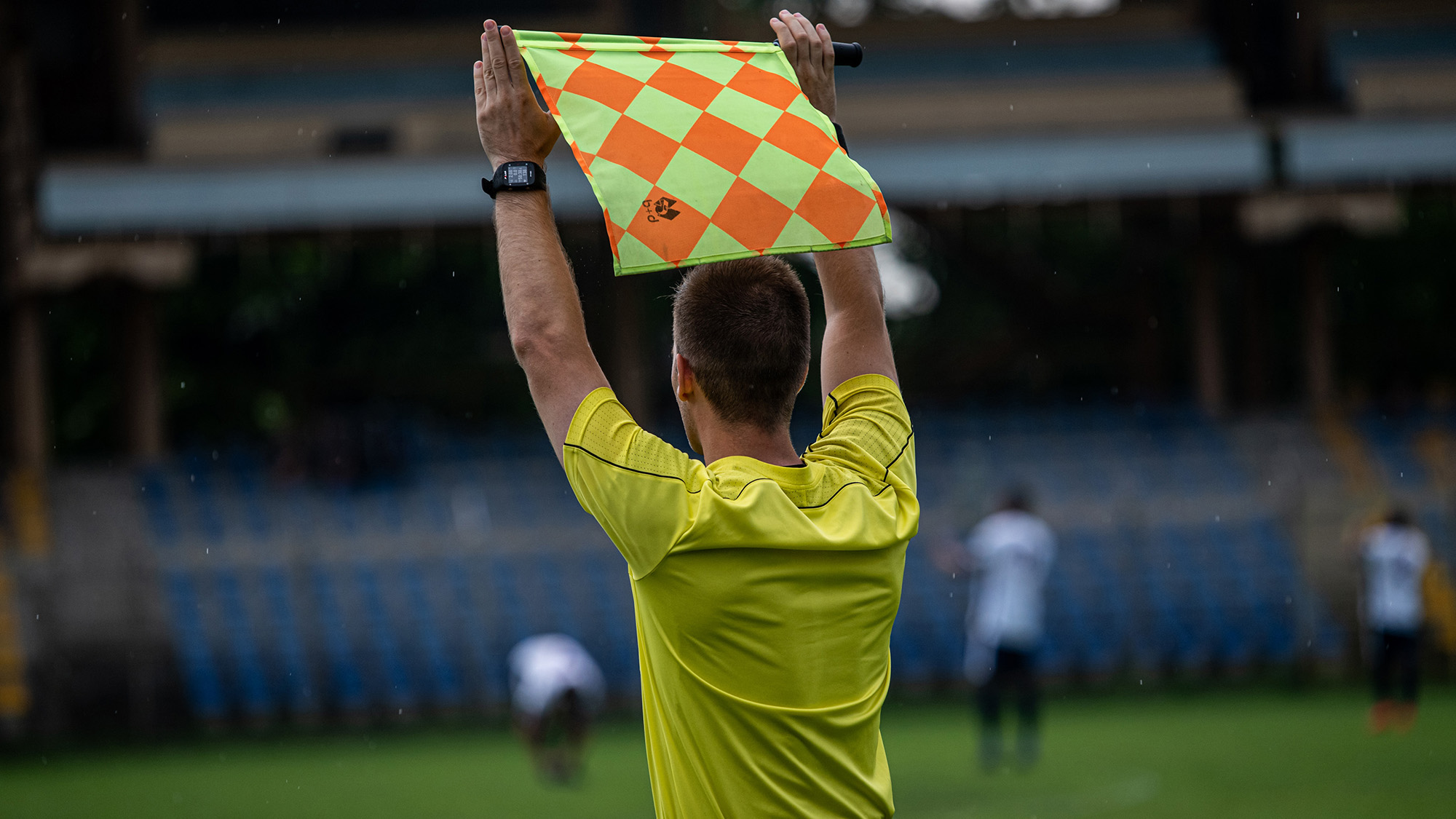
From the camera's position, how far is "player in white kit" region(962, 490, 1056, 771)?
11.6 meters

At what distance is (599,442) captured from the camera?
2.15m

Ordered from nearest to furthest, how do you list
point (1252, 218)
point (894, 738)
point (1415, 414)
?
point (894, 738) < point (1252, 218) < point (1415, 414)

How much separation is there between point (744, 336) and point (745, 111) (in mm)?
393

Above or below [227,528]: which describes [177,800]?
below

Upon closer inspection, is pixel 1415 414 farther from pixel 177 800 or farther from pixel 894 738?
pixel 177 800

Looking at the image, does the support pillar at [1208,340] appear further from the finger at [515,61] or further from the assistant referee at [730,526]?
the finger at [515,61]

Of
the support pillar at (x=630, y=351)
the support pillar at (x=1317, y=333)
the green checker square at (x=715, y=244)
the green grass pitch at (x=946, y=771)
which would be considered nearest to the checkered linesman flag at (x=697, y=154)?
the green checker square at (x=715, y=244)

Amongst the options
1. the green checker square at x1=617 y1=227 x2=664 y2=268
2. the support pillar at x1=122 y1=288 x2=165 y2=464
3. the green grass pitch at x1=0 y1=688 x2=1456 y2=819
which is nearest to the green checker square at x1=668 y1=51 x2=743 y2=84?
the green checker square at x1=617 y1=227 x2=664 y2=268

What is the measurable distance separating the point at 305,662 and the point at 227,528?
3076 millimetres

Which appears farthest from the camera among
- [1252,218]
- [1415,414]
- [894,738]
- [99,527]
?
[1415,414]

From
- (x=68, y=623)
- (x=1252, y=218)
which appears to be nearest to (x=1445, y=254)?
(x=1252, y=218)

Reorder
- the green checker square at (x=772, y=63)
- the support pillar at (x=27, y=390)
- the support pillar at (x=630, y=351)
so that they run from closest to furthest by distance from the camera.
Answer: the green checker square at (x=772, y=63), the support pillar at (x=27, y=390), the support pillar at (x=630, y=351)

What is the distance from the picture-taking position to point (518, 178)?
7.70 feet

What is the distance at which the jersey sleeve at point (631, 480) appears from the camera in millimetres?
2127
